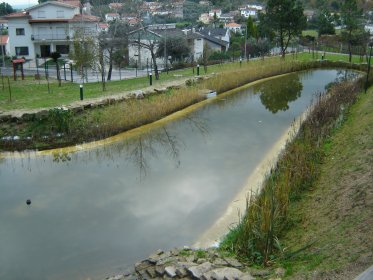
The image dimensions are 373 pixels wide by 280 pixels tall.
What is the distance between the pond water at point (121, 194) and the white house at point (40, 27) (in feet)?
83.1

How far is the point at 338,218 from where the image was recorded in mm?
5719

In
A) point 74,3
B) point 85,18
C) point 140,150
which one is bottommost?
point 140,150

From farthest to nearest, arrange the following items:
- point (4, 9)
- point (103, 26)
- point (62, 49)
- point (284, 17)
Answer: point (4, 9) → point (103, 26) → point (62, 49) → point (284, 17)

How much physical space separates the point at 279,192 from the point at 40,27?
33.1 meters

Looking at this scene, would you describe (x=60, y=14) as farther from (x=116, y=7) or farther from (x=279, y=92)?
(x=279, y=92)

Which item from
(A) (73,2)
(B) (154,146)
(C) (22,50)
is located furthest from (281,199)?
(A) (73,2)

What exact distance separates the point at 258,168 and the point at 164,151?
8.02 ft

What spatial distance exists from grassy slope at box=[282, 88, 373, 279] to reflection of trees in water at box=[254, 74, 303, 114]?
6.49 meters

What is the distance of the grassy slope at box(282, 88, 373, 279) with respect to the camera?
458cm

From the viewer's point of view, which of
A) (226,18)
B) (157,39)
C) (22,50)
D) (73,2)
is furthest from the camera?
(226,18)

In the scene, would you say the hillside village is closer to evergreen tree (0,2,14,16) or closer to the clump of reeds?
the clump of reeds

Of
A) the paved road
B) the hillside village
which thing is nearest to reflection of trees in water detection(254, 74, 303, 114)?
the paved road

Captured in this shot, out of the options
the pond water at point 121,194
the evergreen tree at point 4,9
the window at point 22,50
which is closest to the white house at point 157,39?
the window at point 22,50

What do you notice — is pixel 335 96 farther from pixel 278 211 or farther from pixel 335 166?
pixel 278 211
